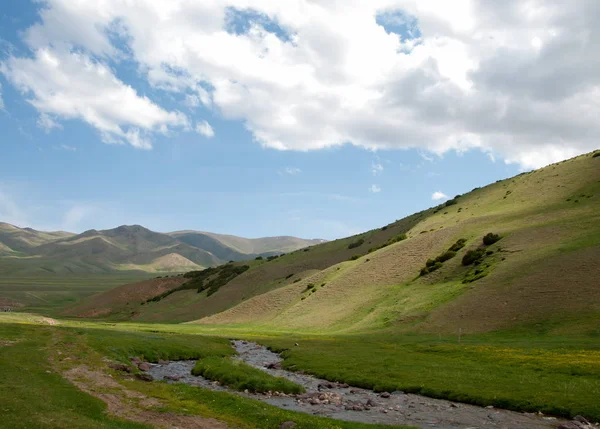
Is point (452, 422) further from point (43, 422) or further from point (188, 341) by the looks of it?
point (188, 341)

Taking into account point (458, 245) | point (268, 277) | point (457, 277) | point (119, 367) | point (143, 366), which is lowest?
point (143, 366)

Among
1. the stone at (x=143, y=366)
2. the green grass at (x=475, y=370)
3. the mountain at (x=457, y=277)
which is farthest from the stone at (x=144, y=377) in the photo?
the mountain at (x=457, y=277)

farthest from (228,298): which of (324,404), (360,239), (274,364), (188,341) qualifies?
(324,404)

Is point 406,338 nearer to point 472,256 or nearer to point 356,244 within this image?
point 472,256

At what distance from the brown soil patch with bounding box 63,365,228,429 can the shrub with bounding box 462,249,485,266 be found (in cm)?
6188

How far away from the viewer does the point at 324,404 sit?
30.4 metres

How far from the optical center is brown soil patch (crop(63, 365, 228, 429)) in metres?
22.9

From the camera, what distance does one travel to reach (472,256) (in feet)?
256

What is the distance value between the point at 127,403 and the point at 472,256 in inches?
2579

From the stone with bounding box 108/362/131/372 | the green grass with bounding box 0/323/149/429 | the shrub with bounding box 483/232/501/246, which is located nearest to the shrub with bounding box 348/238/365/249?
the shrub with bounding box 483/232/501/246

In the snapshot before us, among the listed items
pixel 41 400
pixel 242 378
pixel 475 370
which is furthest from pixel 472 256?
pixel 41 400

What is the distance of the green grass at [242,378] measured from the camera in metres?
34.1

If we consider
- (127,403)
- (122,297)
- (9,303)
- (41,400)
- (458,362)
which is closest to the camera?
(41,400)

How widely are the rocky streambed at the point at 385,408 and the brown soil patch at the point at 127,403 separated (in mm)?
6362
